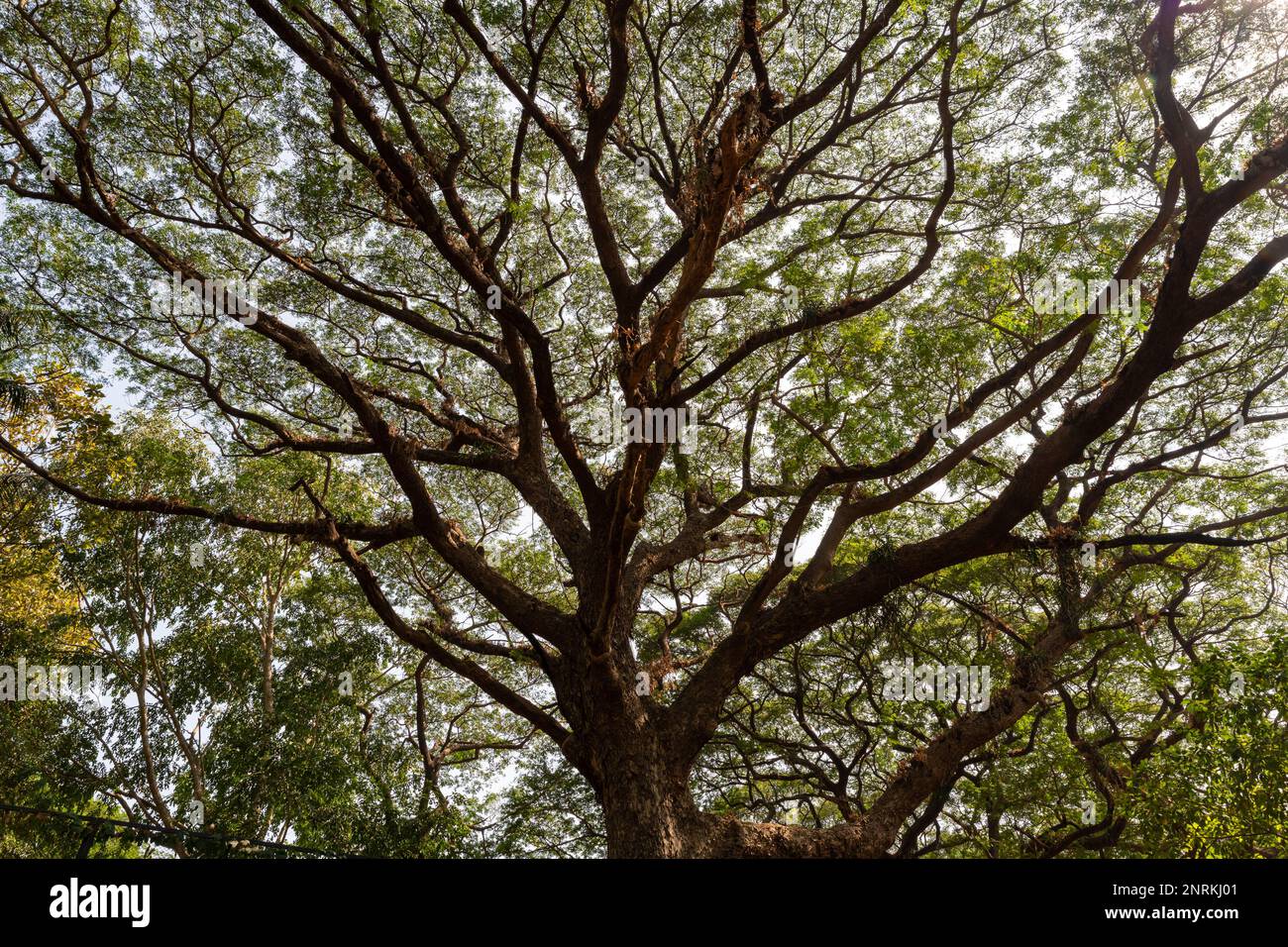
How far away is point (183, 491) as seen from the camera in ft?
31.9

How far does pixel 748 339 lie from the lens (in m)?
5.65

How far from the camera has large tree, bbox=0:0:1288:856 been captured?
15.9ft

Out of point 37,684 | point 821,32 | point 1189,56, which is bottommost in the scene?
point 37,684

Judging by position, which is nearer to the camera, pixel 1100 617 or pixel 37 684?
pixel 1100 617

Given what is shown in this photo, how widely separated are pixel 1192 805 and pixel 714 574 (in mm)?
6406

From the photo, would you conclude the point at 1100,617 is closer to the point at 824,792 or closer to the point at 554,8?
the point at 824,792

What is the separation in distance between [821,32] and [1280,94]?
364cm

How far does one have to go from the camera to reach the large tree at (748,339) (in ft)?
15.9
